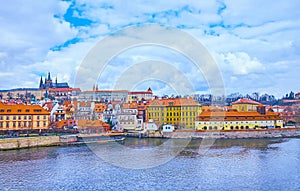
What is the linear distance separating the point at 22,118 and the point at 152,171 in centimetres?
2023

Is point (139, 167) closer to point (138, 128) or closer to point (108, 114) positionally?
point (138, 128)

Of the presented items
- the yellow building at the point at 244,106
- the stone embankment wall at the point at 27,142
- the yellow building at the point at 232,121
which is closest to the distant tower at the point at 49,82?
the yellow building at the point at 244,106

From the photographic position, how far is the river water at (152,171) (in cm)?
1313

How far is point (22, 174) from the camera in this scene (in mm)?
15359

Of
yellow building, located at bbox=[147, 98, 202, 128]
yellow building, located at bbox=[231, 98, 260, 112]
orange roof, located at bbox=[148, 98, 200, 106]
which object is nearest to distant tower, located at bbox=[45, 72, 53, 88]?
yellow building, located at bbox=[147, 98, 202, 128]

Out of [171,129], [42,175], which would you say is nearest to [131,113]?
[171,129]

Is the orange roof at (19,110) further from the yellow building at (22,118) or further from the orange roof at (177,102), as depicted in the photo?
the orange roof at (177,102)

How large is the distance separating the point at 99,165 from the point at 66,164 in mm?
1938

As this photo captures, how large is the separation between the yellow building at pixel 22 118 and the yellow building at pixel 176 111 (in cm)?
1501

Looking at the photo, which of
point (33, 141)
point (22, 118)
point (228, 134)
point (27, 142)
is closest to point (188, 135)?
point (228, 134)

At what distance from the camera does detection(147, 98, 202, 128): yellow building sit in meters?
40.8

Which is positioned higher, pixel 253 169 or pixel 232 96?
pixel 232 96

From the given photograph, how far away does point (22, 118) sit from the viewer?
31.8 meters

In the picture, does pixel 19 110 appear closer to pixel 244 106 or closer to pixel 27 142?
pixel 27 142
